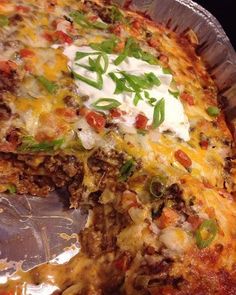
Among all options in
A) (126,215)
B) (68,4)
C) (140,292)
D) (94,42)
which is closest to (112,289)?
(140,292)

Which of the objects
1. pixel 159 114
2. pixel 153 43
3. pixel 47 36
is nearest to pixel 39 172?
pixel 159 114

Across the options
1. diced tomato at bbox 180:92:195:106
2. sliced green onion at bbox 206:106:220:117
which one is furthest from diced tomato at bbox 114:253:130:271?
sliced green onion at bbox 206:106:220:117

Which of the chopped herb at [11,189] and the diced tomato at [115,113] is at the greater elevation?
the diced tomato at [115,113]

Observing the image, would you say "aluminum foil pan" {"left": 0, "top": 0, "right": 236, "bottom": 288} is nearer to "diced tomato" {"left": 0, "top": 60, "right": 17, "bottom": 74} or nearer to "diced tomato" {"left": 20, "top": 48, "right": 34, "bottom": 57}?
"diced tomato" {"left": 0, "top": 60, "right": 17, "bottom": 74}

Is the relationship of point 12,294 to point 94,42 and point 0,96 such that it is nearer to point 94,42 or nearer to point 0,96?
point 0,96

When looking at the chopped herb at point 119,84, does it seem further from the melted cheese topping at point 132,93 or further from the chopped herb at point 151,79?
the chopped herb at point 151,79

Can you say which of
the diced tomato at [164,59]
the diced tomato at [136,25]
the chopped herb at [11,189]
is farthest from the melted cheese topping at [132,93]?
the chopped herb at [11,189]

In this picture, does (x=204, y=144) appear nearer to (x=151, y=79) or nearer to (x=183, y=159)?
(x=183, y=159)
